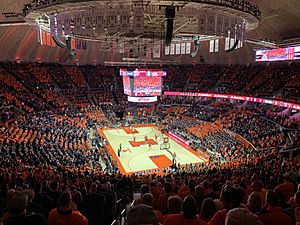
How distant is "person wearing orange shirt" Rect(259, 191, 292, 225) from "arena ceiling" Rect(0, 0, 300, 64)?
20742 millimetres

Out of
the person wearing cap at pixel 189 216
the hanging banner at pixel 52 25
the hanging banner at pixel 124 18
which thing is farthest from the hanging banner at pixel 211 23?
the person wearing cap at pixel 189 216

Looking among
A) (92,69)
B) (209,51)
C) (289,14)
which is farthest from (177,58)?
(289,14)

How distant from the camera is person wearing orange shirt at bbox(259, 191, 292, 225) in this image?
3594 mm

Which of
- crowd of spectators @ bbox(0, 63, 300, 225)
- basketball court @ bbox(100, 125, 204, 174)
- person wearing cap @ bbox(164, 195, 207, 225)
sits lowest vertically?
basketball court @ bbox(100, 125, 204, 174)

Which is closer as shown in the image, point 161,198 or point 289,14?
point 161,198

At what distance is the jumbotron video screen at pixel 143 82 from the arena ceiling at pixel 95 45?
12.3 m

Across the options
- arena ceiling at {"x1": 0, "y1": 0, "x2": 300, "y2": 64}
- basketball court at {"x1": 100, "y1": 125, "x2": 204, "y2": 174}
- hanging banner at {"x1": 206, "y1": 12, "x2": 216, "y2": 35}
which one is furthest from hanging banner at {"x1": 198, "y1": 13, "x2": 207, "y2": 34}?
arena ceiling at {"x1": 0, "y1": 0, "x2": 300, "y2": 64}

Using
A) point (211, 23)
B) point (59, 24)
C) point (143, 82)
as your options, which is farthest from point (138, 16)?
point (143, 82)

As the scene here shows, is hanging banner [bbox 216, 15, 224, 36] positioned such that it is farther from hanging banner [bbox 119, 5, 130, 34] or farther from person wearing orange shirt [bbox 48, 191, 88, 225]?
person wearing orange shirt [bbox 48, 191, 88, 225]

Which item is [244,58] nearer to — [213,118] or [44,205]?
[213,118]

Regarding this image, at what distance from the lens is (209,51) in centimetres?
4391

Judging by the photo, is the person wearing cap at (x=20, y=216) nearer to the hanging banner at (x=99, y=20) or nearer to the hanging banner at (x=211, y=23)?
the hanging banner at (x=99, y=20)

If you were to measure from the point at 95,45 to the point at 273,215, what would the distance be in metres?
43.2

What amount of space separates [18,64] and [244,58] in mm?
35100
